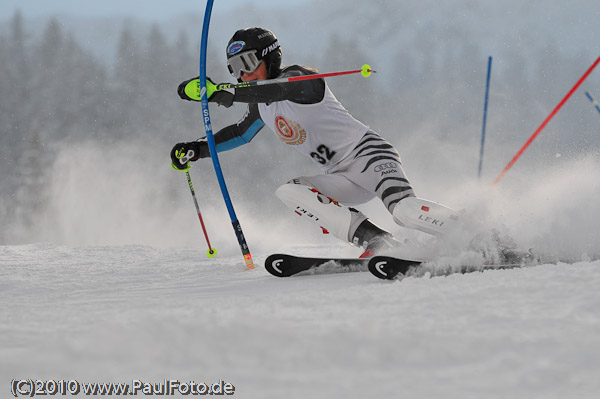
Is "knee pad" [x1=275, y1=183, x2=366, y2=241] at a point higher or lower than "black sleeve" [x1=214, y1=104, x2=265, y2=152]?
lower

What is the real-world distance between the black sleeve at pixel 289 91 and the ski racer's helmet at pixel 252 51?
175 mm

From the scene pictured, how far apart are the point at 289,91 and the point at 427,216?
982 millimetres

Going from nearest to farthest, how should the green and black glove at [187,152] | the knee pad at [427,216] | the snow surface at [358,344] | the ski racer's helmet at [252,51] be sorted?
the snow surface at [358,344], the knee pad at [427,216], the ski racer's helmet at [252,51], the green and black glove at [187,152]

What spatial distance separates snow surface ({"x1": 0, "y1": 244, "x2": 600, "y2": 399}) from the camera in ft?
3.09

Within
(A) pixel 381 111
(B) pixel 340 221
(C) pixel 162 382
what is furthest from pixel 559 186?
(A) pixel 381 111

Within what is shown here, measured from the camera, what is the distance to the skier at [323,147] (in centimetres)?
298

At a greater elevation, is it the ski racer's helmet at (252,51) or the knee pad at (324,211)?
the ski racer's helmet at (252,51)

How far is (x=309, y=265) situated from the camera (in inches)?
115

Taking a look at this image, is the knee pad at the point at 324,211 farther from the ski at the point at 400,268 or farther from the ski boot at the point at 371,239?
the ski at the point at 400,268

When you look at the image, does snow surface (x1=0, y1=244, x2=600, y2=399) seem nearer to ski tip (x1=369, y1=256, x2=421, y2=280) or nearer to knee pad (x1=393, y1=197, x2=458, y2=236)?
ski tip (x1=369, y1=256, x2=421, y2=280)

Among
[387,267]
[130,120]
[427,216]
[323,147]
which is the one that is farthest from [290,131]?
[130,120]

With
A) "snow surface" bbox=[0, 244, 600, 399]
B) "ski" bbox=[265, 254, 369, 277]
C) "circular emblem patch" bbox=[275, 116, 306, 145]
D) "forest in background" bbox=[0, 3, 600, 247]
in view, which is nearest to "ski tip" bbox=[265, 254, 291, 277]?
"ski" bbox=[265, 254, 369, 277]

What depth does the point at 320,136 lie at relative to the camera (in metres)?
3.25

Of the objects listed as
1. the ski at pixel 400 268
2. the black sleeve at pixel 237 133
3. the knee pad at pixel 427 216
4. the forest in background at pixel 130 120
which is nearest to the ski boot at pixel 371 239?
the knee pad at pixel 427 216
